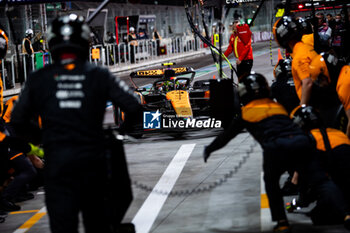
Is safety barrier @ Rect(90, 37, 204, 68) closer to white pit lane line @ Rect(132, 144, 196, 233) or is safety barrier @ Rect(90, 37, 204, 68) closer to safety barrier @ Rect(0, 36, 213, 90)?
safety barrier @ Rect(0, 36, 213, 90)

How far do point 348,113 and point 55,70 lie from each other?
3.91 m

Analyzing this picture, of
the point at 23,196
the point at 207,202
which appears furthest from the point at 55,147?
the point at 23,196

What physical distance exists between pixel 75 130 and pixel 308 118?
117 inches

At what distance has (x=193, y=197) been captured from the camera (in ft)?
28.1

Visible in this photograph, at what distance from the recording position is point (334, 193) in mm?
6336

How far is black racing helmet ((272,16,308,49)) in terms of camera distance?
24.9 feet

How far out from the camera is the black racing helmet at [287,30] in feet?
24.9

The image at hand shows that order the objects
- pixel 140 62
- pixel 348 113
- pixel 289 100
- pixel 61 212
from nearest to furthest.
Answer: pixel 61 212
pixel 348 113
pixel 289 100
pixel 140 62

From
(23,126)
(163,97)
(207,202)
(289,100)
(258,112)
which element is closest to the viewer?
(23,126)

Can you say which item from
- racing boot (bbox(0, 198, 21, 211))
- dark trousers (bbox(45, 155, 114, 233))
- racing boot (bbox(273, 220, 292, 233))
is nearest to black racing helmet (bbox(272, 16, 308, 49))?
racing boot (bbox(273, 220, 292, 233))

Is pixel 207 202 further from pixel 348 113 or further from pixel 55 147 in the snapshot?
pixel 55 147

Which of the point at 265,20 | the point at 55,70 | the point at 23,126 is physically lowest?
the point at 265,20

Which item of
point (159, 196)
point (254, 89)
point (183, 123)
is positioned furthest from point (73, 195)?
point (183, 123)

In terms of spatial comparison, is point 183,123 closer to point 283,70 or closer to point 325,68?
point 283,70
